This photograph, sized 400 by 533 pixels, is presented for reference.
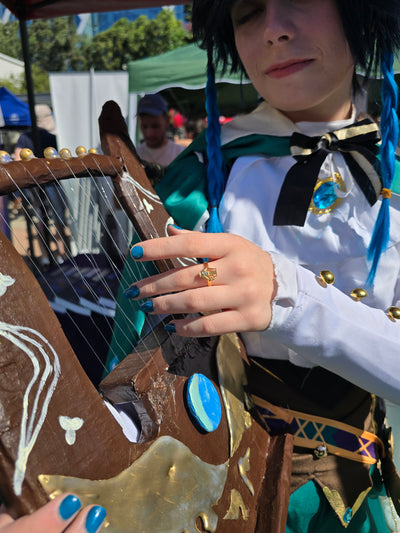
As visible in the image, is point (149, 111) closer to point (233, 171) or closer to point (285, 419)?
point (233, 171)

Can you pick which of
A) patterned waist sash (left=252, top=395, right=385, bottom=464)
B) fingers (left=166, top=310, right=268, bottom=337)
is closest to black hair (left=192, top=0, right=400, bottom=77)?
fingers (left=166, top=310, right=268, bottom=337)

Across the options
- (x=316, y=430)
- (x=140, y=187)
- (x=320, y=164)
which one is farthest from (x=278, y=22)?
(x=316, y=430)

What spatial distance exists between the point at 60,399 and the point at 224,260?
0.26 m

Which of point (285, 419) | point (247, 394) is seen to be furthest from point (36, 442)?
point (285, 419)

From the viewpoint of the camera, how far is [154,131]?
4277 millimetres

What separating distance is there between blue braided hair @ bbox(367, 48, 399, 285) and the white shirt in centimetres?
3

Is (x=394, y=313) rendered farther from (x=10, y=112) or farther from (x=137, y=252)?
(x=10, y=112)

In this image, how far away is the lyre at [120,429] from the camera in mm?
423

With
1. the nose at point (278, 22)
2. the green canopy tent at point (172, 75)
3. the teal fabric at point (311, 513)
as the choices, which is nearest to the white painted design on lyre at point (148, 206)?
the nose at point (278, 22)

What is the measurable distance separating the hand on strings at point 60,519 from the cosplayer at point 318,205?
351mm

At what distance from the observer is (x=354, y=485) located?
87cm

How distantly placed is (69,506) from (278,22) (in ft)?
2.51

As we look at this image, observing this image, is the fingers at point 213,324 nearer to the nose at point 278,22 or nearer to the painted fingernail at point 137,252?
the painted fingernail at point 137,252

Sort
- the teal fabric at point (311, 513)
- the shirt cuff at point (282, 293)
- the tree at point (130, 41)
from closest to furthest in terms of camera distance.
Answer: the shirt cuff at point (282, 293) → the teal fabric at point (311, 513) → the tree at point (130, 41)
